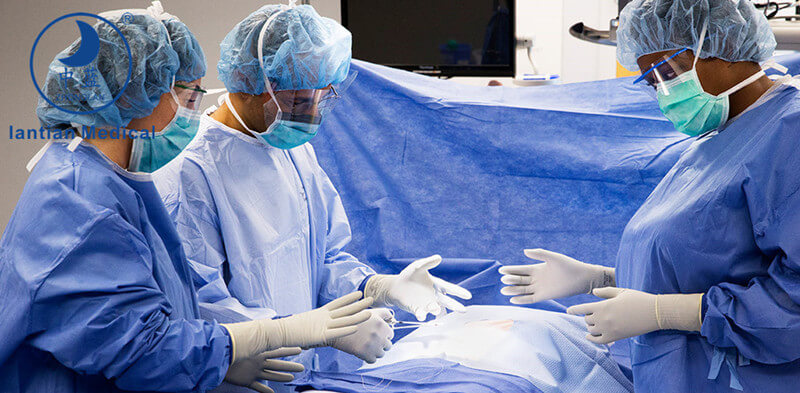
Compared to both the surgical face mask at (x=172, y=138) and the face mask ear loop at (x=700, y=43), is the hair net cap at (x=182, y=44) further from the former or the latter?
the face mask ear loop at (x=700, y=43)

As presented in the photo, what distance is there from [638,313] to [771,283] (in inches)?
10.4

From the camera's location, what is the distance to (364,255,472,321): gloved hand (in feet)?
5.99

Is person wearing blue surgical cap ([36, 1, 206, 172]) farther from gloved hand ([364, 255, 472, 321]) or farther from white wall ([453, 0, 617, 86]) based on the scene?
white wall ([453, 0, 617, 86])

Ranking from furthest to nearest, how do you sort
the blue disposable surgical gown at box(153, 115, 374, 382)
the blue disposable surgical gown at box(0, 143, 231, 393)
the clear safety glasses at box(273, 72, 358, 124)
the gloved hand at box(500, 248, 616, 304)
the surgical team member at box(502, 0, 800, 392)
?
the gloved hand at box(500, 248, 616, 304) < the clear safety glasses at box(273, 72, 358, 124) < the blue disposable surgical gown at box(153, 115, 374, 382) < the surgical team member at box(502, 0, 800, 392) < the blue disposable surgical gown at box(0, 143, 231, 393)

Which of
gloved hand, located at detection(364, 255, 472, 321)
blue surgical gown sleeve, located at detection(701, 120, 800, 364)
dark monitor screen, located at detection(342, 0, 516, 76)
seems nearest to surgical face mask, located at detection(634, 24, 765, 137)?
blue surgical gown sleeve, located at detection(701, 120, 800, 364)

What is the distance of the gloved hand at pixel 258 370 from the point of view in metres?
1.49

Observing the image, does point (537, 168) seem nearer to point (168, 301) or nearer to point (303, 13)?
point (303, 13)

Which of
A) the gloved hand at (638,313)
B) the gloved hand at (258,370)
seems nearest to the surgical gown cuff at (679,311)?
the gloved hand at (638,313)

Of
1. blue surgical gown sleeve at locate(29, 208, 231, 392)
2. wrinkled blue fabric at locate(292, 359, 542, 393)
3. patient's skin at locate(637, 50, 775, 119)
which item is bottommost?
wrinkled blue fabric at locate(292, 359, 542, 393)

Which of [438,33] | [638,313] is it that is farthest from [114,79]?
[438,33]

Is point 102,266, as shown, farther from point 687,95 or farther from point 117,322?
point 687,95

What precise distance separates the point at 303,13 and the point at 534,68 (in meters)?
3.05

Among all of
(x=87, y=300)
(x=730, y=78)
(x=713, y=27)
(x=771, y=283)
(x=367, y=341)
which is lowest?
(x=367, y=341)

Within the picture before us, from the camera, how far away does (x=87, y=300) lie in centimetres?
115
